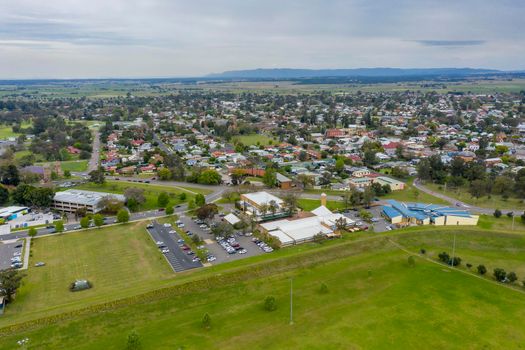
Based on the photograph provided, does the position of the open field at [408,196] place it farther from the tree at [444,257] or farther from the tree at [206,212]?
the tree at [206,212]

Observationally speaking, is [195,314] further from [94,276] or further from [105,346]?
[94,276]

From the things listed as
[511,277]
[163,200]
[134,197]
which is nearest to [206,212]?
[163,200]

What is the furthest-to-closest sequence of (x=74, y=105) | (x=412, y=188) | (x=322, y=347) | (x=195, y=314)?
(x=74, y=105), (x=412, y=188), (x=195, y=314), (x=322, y=347)

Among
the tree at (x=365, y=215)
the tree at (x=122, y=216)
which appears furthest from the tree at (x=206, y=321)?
the tree at (x=365, y=215)

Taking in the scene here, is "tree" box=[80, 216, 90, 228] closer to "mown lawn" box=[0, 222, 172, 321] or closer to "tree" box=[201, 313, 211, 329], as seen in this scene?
"mown lawn" box=[0, 222, 172, 321]

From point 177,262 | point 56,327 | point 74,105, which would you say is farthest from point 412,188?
point 74,105

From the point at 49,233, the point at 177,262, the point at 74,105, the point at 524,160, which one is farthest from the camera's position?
the point at 74,105

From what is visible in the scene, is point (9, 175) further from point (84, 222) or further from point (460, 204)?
point (460, 204)
